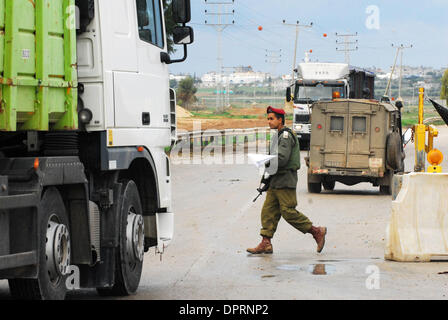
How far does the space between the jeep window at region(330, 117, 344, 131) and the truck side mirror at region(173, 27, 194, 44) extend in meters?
11.7

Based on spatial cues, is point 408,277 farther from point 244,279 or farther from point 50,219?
point 50,219

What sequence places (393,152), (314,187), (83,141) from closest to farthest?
1. (83,141)
2. (393,152)
3. (314,187)

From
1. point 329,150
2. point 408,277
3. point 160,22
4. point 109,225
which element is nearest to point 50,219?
point 109,225

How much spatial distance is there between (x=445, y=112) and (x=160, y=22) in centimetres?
413

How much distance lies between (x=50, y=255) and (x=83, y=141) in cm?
126

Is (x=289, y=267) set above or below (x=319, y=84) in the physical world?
below

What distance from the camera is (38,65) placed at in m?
6.87

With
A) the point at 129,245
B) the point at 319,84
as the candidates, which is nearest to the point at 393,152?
the point at 129,245

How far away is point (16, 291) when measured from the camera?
6848 mm

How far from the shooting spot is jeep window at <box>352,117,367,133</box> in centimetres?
2056

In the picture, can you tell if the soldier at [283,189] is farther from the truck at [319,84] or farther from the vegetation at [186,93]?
the vegetation at [186,93]

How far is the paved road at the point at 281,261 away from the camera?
8922mm

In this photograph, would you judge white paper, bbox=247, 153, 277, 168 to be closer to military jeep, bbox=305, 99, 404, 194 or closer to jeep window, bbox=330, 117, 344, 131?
military jeep, bbox=305, 99, 404, 194

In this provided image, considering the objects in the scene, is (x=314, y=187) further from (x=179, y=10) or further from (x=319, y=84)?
(x=319, y=84)
